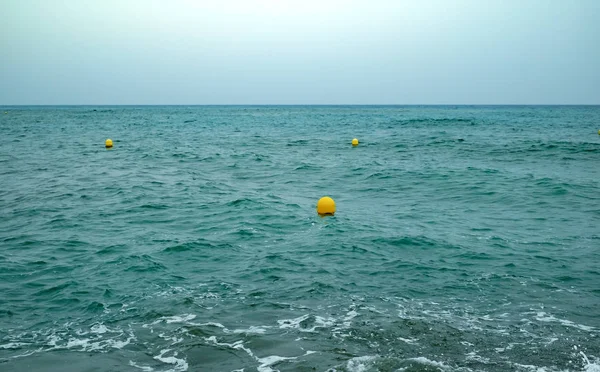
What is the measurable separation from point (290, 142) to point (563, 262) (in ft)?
88.5

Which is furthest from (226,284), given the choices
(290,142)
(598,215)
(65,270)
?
(290,142)

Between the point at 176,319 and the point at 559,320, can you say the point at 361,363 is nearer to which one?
the point at 176,319

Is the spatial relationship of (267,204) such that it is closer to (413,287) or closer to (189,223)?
(189,223)

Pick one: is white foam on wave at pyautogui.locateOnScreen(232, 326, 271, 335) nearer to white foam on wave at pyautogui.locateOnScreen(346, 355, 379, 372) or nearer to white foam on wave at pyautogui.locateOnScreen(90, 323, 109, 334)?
white foam on wave at pyautogui.locateOnScreen(346, 355, 379, 372)

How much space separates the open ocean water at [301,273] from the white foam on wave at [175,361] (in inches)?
0.9

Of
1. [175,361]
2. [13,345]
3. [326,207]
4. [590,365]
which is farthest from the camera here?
[326,207]

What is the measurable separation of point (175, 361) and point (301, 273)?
3.43m

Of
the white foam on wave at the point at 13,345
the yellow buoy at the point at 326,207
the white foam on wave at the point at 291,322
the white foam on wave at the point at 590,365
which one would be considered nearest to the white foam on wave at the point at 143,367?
the white foam on wave at the point at 13,345

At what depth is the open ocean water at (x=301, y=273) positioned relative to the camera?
6160 millimetres

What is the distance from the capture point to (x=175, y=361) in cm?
595

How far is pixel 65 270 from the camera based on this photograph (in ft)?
29.9

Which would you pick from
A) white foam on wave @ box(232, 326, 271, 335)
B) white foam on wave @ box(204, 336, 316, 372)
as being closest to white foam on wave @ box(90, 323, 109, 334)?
white foam on wave @ box(204, 336, 316, 372)

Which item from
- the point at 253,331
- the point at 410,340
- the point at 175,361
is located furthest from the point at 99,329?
the point at 410,340

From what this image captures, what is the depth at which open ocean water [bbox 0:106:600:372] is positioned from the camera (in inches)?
243
